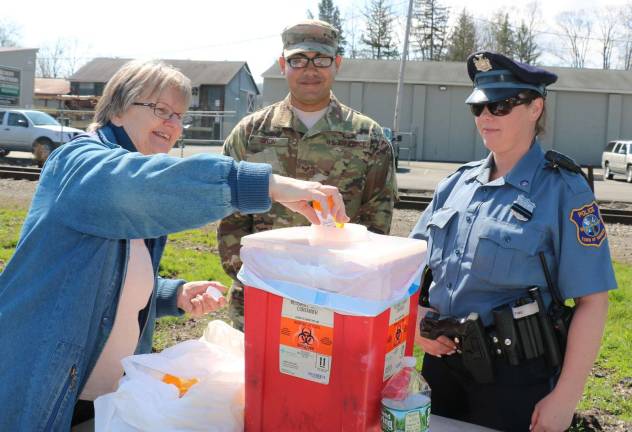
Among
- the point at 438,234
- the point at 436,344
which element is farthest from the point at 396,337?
the point at 438,234

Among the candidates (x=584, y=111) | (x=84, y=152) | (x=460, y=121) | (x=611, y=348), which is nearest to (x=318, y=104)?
(x=84, y=152)

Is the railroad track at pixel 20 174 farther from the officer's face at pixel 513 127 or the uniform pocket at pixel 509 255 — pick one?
the uniform pocket at pixel 509 255

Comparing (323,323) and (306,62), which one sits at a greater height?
(306,62)

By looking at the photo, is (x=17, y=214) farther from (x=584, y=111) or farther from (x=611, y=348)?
(x=584, y=111)

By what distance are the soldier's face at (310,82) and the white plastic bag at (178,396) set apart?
6.28 ft

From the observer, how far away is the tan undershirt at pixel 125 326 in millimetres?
1879

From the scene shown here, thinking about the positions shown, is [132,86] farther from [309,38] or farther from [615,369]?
[615,369]

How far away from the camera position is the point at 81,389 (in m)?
1.86

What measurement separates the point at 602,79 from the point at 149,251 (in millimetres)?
41011

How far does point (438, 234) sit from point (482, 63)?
2.26ft

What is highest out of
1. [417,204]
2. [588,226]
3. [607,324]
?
[588,226]

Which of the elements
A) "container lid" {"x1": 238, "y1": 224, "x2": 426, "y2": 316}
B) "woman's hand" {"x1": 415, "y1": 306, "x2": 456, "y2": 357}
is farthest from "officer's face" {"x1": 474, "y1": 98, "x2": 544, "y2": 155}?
"container lid" {"x1": 238, "y1": 224, "x2": 426, "y2": 316}

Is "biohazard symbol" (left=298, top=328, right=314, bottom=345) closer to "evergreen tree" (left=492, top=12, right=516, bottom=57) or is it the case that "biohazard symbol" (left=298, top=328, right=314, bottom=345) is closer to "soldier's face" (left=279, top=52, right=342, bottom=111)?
"soldier's face" (left=279, top=52, right=342, bottom=111)

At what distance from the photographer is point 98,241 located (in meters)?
1.72
